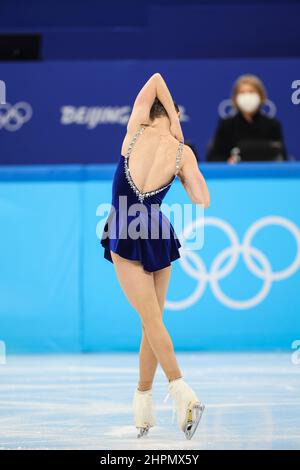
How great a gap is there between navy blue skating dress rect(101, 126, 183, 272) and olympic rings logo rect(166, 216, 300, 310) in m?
2.51

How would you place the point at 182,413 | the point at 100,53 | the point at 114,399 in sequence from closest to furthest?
1. the point at 182,413
2. the point at 114,399
3. the point at 100,53

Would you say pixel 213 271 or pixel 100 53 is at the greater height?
pixel 100 53

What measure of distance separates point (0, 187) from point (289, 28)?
14.9 ft

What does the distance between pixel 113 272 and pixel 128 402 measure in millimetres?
1871

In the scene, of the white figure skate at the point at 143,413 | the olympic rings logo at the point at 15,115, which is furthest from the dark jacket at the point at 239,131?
the white figure skate at the point at 143,413

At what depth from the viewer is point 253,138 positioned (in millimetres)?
7539

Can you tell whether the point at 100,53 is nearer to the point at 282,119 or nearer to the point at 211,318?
the point at 282,119

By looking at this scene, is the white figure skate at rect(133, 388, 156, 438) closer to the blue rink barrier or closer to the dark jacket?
the blue rink barrier

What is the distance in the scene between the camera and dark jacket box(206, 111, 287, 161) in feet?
24.8

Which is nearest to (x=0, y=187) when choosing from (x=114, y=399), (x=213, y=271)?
(x=213, y=271)

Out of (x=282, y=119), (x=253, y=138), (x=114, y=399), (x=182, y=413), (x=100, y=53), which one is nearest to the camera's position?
(x=182, y=413)

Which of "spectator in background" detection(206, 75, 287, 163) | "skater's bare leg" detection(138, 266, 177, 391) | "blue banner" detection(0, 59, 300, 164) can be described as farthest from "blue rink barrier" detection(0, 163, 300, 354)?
"blue banner" detection(0, 59, 300, 164)

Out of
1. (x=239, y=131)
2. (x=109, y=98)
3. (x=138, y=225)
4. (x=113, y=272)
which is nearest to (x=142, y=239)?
(x=138, y=225)

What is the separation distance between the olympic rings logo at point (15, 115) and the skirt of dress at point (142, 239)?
556 cm
